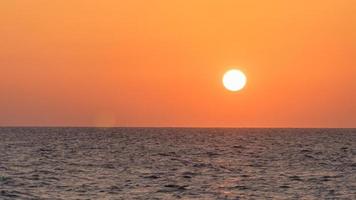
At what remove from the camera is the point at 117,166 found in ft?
207

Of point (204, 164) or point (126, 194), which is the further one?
point (204, 164)

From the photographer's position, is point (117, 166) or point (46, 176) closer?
point (46, 176)

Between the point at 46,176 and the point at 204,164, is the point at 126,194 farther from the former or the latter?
the point at 204,164

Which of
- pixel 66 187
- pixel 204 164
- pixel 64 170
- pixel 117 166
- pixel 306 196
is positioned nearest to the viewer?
pixel 306 196

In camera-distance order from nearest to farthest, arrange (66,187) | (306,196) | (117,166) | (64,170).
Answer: (306,196) < (66,187) < (64,170) < (117,166)

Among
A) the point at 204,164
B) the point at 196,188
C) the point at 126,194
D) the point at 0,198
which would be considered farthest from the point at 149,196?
the point at 204,164

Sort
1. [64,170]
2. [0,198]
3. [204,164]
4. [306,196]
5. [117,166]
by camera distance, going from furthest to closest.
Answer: [204,164] → [117,166] → [64,170] → [306,196] → [0,198]

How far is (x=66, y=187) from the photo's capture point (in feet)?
143

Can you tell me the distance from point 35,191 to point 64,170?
50.6ft

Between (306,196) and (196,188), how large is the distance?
7.97 meters

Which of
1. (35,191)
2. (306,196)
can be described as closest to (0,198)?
(35,191)

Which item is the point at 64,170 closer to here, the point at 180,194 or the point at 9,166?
the point at 9,166

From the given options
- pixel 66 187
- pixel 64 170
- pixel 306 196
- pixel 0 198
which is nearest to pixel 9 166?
pixel 64 170

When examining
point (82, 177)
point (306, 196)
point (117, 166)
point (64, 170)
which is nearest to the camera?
point (306, 196)
